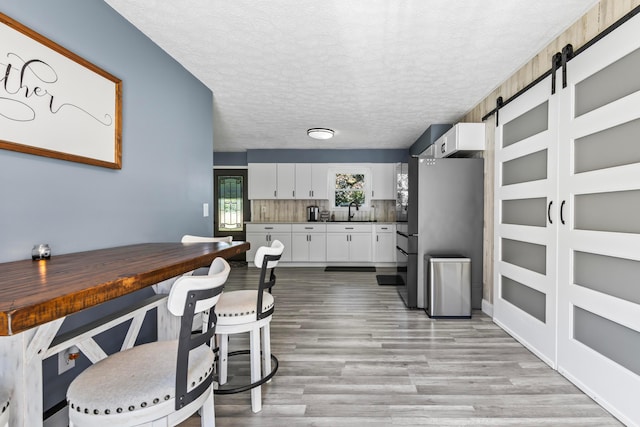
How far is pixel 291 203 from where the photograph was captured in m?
7.34

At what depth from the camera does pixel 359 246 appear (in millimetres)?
6781

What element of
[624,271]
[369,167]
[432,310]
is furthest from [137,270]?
[369,167]

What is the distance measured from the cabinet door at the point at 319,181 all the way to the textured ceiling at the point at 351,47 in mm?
2675

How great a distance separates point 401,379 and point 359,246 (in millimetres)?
4512

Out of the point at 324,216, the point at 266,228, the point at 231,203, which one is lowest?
the point at 266,228

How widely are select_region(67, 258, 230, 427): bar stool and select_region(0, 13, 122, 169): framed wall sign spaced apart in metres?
1.19

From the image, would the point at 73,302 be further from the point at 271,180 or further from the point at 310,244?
the point at 271,180

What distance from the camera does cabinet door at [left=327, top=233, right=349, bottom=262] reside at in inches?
267

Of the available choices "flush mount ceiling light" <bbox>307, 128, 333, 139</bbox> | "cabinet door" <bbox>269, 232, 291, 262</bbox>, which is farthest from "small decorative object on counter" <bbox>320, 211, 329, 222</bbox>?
"flush mount ceiling light" <bbox>307, 128, 333, 139</bbox>

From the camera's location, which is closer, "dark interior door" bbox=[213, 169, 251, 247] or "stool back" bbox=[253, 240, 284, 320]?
"stool back" bbox=[253, 240, 284, 320]

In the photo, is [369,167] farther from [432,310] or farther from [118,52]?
[118,52]

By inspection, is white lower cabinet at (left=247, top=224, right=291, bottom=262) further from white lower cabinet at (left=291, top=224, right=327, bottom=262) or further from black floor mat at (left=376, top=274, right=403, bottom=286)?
black floor mat at (left=376, top=274, right=403, bottom=286)

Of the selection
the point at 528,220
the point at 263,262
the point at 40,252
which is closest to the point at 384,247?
the point at 528,220

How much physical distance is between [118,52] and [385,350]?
10.0ft
